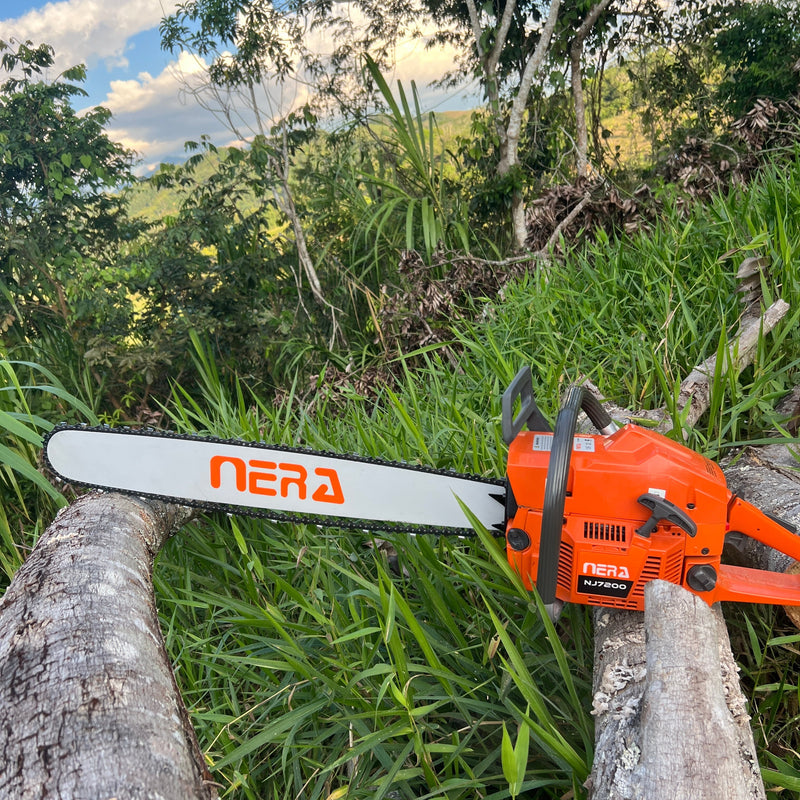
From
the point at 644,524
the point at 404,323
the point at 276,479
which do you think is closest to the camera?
the point at 644,524

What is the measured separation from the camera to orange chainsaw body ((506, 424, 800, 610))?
1.35 meters

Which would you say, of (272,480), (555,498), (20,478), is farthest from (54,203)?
(555,498)

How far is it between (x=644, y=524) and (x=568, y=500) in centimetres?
17

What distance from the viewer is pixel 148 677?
116 cm

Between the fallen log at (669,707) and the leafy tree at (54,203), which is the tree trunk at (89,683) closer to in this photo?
the fallen log at (669,707)

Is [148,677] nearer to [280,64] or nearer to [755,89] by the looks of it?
[280,64]

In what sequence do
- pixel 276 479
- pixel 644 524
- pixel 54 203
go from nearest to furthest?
pixel 644 524
pixel 276 479
pixel 54 203

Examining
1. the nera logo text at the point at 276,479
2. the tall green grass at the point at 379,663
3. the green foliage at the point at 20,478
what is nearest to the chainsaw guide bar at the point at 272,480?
the nera logo text at the point at 276,479

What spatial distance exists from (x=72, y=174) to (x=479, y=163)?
3864 millimetres

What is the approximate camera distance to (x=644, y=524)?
135 centimetres

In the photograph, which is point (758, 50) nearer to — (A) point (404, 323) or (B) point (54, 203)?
(A) point (404, 323)

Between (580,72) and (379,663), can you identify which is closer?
(379,663)

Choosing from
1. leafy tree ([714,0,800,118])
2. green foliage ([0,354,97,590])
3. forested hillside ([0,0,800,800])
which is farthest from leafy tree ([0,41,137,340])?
leafy tree ([714,0,800,118])

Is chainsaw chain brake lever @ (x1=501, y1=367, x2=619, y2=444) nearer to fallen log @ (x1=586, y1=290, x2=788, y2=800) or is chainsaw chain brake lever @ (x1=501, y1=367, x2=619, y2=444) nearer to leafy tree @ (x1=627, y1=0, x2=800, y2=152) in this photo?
fallen log @ (x1=586, y1=290, x2=788, y2=800)
